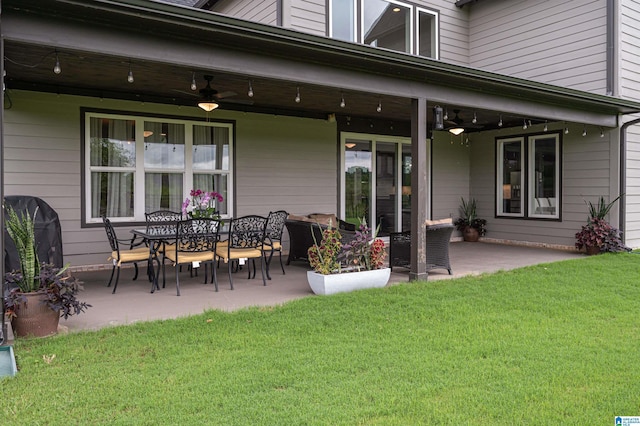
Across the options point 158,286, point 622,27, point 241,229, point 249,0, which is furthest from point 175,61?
point 622,27

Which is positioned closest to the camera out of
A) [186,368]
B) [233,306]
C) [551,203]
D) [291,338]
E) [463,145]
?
[186,368]

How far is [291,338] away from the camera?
3695 millimetres

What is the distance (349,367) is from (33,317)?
7.94 ft

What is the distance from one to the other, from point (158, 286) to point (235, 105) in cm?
332

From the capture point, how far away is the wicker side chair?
247 inches

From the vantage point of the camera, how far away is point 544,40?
360 inches

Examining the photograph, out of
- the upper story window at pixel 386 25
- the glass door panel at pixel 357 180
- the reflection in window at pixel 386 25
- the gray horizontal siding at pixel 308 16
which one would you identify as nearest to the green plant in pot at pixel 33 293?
A: the gray horizontal siding at pixel 308 16

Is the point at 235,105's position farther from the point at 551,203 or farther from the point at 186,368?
the point at 551,203

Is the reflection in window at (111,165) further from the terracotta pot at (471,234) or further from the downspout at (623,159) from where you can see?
the downspout at (623,159)

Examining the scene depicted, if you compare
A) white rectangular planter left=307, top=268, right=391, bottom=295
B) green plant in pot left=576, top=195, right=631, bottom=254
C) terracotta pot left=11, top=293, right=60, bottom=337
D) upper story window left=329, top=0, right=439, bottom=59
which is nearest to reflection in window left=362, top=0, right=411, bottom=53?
upper story window left=329, top=0, right=439, bottom=59

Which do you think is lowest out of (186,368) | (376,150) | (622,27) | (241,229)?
(186,368)

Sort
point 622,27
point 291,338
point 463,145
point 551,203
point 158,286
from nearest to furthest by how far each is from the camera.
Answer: point 291,338 < point 158,286 < point 622,27 < point 551,203 < point 463,145

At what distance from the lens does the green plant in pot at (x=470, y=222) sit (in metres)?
10.5

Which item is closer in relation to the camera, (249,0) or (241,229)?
(241,229)
